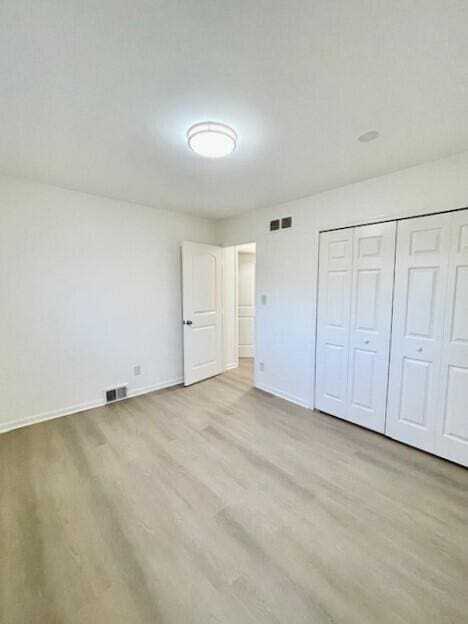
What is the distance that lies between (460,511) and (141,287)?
3.60m

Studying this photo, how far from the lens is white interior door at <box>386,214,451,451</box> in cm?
223

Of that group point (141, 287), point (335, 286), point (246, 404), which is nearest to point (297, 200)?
point (335, 286)

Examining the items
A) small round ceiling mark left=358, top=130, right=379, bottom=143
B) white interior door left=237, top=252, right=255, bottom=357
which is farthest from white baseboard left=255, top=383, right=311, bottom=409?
small round ceiling mark left=358, top=130, right=379, bottom=143

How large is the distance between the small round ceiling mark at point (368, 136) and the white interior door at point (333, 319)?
95 cm

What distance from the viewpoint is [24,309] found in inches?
107

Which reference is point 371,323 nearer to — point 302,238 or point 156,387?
point 302,238

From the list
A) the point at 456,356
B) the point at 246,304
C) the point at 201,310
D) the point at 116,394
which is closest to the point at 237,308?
the point at 246,304

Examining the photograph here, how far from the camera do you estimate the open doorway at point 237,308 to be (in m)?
4.60

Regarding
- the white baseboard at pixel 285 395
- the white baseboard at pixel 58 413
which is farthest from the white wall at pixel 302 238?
the white baseboard at pixel 58 413

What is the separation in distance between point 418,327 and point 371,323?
0.40 meters

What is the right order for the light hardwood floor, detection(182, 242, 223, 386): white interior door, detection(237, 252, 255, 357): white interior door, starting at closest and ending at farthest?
1. the light hardwood floor
2. detection(182, 242, 223, 386): white interior door
3. detection(237, 252, 255, 357): white interior door

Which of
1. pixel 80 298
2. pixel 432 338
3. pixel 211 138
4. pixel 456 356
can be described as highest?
pixel 211 138

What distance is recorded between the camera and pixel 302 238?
10.4 ft

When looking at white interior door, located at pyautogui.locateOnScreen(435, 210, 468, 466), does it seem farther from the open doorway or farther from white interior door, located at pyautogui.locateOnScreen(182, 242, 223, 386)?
white interior door, located at pyautogui.locateOnScreen(182, 242, 223, 386)
